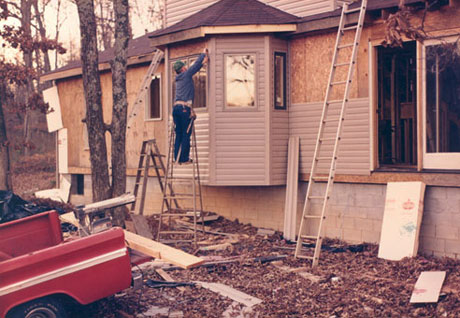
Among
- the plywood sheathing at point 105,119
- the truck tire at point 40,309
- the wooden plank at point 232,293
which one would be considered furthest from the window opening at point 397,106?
the truck tire at point 40,309

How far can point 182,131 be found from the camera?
45.5 feet

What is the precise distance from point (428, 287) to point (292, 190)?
5608 millimetres

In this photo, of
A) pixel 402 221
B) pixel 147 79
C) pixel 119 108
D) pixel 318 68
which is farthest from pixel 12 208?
pixel 402 221

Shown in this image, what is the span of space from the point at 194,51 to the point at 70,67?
8313 mm

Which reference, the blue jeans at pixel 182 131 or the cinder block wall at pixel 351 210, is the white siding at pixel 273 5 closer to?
the blue jeans at pixel 182 131

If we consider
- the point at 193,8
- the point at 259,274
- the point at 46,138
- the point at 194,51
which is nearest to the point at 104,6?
the point at 46,138

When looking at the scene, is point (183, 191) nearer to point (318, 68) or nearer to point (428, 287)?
point (318, 68)

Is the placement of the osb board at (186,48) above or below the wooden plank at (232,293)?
above

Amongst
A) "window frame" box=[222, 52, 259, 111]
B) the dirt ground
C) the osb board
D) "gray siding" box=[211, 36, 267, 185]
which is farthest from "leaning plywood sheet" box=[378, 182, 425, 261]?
the osb board

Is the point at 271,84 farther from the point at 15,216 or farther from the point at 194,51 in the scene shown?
the point at 15,216

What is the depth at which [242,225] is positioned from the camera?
15492 mm

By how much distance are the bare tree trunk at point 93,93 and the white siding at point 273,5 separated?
4.07 m

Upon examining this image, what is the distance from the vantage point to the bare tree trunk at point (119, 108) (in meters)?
15.0

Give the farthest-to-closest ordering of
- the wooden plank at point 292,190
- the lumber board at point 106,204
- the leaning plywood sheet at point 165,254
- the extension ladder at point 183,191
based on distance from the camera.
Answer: the wooden plank at point 292,190
the extension ladder at point 183,191
the lumber board at point 106,204
the leaning plywood sheet at point 165,254
